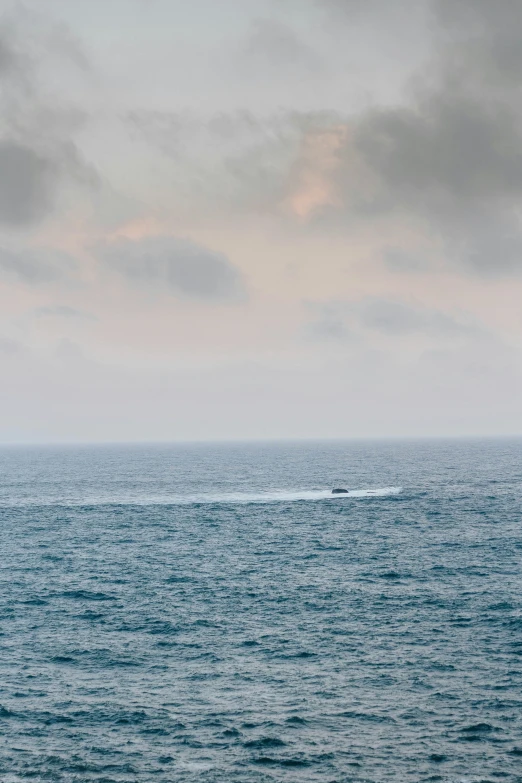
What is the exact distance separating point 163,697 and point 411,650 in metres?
Result: 21.4

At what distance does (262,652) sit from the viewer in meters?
53.3

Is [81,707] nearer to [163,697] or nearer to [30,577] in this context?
[163,697]

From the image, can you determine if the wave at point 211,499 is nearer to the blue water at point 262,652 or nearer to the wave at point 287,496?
the wave at point 287,496

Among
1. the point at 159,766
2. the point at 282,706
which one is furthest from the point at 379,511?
the point at 159,766

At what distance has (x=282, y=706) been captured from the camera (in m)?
44.2

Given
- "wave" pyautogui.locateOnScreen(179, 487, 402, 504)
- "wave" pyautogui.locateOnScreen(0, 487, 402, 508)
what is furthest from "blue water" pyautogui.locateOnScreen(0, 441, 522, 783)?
"wave" pyautogui.locateOnScreen(179, 487, 402, 504)

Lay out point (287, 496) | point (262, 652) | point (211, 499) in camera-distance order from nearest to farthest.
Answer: point (262, 652)
point (211, 499)
point (287, 496)

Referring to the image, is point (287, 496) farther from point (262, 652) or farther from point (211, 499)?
point (262, 652)

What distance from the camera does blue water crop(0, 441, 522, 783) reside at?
38.2 meters

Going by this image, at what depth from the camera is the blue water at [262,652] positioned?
3819 centimetres

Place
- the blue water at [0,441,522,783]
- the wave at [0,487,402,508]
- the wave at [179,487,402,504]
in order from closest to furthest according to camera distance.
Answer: the blue water at [0,441,522,783]
the wave at [0,487,402,508]
the wave at [179,487,402,504]

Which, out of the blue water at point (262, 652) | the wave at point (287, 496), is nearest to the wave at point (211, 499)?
the wave at point (287, 496)

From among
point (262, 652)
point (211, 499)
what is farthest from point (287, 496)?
point (262, 652)

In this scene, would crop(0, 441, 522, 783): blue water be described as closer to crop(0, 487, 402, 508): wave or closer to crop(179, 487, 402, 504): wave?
crop(0, 487, 402, 508): wave
